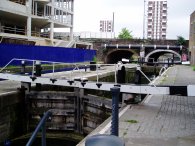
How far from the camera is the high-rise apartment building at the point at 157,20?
15525 cm

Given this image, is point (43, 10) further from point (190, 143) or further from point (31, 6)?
point (190, 143)

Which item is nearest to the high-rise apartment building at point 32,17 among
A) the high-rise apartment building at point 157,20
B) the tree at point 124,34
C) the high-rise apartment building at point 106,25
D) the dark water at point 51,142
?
the dark water at point 51,142

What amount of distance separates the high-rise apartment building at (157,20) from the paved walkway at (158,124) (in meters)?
146

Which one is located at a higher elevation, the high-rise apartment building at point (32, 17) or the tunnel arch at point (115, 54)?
the high-rise apartment building at point (32, 17)

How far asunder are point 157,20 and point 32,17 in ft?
411

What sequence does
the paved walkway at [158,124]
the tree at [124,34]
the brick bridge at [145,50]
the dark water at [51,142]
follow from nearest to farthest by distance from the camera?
the paved walkway at [158,124], the dark water at [51,142], the brick bridge at [145,50], the tree at [124,34]

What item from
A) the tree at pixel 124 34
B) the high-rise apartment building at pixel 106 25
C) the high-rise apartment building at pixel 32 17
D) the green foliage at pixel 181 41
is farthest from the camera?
the high-rise apartment building at pixel 106 25

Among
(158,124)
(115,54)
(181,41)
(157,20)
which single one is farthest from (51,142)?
(157,20)

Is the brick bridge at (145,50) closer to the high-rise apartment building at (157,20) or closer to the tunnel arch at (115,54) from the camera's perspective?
the tunnel arch at (115,54)

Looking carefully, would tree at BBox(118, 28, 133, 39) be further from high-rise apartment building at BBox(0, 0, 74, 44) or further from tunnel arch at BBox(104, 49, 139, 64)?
high-rise apartment building at BBox(0, 0, 74, 44)

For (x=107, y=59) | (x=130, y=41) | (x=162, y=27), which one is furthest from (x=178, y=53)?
(x=162, y=27)

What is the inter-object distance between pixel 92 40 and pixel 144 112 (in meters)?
51.6

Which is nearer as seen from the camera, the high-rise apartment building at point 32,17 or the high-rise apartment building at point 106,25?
the high-rise apartment building at point 32,17

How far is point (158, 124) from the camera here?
838cm
